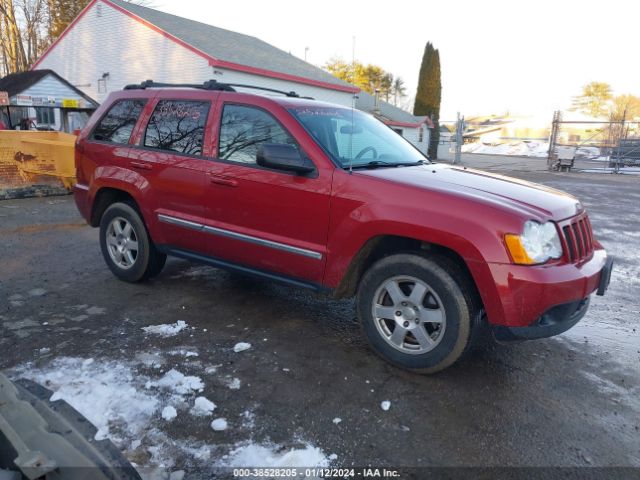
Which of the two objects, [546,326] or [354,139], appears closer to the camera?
[546,326]

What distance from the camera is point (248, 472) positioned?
2314mm

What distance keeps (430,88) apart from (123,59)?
966 inches

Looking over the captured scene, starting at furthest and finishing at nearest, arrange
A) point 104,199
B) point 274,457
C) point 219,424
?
point 104,199 → point 219,424 → point 274,457

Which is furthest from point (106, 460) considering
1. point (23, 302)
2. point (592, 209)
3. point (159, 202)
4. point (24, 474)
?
point (592, 209)

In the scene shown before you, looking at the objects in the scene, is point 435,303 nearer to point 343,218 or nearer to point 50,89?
point 343,218

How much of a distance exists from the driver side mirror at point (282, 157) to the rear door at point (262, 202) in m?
0.12

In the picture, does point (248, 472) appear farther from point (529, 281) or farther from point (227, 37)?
point (227, 37)

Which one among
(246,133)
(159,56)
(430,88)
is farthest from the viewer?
(430,88)

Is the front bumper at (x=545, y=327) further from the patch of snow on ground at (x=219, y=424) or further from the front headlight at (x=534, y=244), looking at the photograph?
the patch of snow on ground at (x=219, y=424)

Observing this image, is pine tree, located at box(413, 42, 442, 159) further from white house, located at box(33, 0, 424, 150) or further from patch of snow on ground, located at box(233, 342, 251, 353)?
patch of snow on ground, located at box(233, 342, 251, 353)

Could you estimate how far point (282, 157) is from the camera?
3.42 m

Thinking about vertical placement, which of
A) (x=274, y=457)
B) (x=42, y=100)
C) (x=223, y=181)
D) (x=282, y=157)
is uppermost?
(x=42, y=100)

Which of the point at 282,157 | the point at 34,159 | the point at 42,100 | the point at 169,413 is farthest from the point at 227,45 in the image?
the point at 169,413

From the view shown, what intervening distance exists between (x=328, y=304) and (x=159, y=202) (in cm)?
181
